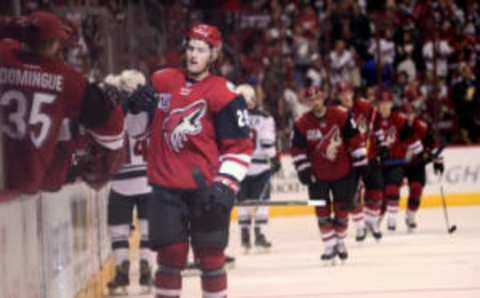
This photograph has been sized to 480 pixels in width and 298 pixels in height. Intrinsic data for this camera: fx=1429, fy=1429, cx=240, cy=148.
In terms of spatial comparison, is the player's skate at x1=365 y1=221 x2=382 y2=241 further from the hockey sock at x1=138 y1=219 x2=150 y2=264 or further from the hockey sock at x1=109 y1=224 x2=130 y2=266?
the hockey sock at x1=109 y1=224 x2=130 y2=266

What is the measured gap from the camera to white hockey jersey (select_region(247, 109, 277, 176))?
14.7 m

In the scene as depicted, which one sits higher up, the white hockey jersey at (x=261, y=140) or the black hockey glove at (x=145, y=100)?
the white hockey jersey at (x=261, y=140)

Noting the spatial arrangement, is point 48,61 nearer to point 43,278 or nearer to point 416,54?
point 43,278

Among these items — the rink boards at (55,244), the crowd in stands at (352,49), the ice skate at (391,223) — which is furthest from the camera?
the crowd in stands at (352,49)

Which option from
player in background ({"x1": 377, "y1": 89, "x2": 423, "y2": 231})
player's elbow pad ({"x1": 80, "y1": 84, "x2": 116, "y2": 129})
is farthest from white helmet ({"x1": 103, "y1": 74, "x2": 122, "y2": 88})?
player in background ({"x1": 377, "y1": 89, "x2": 423, "y2": 231})

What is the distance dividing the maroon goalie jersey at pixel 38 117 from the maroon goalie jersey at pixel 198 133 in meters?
0.62

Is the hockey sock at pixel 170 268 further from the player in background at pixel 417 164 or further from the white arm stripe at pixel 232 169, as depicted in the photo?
the player in background at pixel 417 164

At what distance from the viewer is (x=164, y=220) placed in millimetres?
7359

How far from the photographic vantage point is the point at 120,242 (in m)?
10.6

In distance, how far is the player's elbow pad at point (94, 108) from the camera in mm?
6438

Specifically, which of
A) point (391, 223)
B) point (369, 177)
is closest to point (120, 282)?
point (369, 177)

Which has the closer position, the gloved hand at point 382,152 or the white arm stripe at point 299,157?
the white arm stripe at point 299,157

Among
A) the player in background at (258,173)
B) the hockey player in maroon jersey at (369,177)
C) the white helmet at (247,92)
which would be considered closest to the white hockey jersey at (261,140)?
the player in background at (258,173)

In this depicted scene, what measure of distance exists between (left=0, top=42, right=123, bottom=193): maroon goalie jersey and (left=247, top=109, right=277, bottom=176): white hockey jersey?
26.2ft
